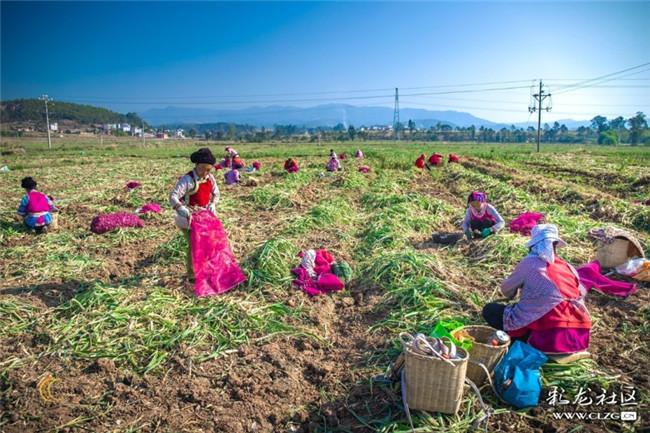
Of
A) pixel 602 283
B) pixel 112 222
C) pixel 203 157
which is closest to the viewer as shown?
pixel 203 157

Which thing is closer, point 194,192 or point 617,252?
point 194,192

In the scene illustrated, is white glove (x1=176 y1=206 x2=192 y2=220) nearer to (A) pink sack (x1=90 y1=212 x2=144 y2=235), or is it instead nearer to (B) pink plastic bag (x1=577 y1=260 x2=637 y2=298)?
(A) pink sack (x1=90 y1=212 x2=144 y2=235)

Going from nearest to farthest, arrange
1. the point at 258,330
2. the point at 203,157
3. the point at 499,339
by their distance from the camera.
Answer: the point at 499,339 < the point at 258,330 < the point at 203,157

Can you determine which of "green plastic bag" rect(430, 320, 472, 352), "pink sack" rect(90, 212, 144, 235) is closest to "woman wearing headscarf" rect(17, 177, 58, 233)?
"pink sack" rect(90, 212, 144, 235)

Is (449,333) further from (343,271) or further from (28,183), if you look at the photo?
(28,183)

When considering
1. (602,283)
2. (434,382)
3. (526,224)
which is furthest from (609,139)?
(434,382)

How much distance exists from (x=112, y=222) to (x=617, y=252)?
7566 mm

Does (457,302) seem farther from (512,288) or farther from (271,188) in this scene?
(271,188)

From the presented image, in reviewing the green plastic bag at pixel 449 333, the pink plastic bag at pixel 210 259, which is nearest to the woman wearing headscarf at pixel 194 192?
the pink plastic bag at pixel 210 259

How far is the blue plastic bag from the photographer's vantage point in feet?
8.86

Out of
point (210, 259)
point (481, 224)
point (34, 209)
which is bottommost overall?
point (210, 259)

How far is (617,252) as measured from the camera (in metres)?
4.88

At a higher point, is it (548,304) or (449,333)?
(548,304)

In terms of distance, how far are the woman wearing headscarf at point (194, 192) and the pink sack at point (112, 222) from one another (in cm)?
317
